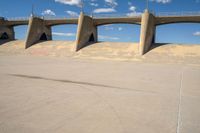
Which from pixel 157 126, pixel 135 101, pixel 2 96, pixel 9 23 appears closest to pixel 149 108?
pixel 135 101

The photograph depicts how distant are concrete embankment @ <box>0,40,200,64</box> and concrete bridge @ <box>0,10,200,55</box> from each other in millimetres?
1670

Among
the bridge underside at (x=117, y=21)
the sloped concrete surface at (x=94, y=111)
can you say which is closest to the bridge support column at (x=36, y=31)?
the bridge underside at (x=117, y=21)

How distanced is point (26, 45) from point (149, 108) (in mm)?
39251

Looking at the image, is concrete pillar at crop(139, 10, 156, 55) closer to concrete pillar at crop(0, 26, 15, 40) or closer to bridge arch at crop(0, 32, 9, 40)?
concrete pillar at crop(0, 26, 15, 40)

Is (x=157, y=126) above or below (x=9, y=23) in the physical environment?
below

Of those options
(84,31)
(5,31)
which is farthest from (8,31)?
(84,31)

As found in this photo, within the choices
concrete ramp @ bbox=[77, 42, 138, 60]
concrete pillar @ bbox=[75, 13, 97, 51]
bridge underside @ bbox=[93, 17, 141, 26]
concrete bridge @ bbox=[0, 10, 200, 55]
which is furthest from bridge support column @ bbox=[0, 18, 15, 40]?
concrete ramp @ bbox=[77, 42, 138, 60]

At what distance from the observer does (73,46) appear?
3809 centimetres

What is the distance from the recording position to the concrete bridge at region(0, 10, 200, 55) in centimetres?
3388

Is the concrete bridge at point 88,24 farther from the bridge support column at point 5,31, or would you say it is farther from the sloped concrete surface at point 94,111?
the sloped concrete surface at point 94,111

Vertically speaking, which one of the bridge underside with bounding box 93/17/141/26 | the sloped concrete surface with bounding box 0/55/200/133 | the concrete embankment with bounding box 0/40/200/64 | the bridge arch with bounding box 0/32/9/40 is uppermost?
the bridge underside with bounding box 93/17/141/26

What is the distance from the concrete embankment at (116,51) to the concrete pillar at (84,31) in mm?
1524

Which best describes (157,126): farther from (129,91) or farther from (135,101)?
(129,91)

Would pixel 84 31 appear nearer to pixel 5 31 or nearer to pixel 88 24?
pixel 88 24
